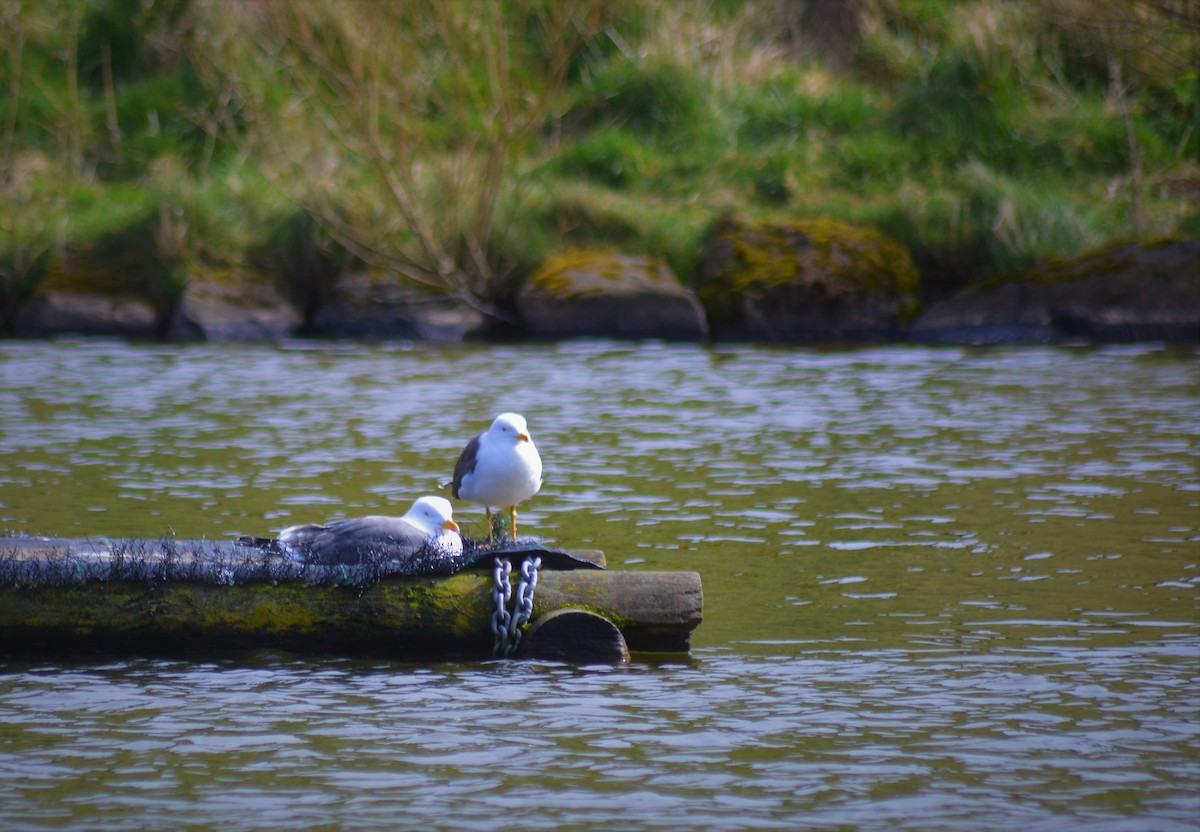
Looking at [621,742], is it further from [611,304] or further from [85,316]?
[85,316]

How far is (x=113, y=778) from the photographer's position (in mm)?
5641

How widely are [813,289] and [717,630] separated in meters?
14.4

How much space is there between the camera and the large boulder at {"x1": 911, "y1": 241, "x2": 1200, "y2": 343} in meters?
20.6

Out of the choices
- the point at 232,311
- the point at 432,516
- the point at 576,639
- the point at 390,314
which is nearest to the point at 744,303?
the point at 390,314

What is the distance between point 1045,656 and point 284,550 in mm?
3126

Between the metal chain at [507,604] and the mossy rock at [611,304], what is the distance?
15.2 meters

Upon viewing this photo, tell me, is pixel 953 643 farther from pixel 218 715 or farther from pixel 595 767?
pixel 218 715

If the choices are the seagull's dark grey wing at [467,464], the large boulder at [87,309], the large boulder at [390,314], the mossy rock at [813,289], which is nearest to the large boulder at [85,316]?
the large boulder at [87,309]

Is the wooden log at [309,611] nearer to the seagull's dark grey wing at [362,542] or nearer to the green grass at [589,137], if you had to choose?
the seagull's dark grey wing at [362,542]

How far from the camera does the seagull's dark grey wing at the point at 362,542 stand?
23.2ft

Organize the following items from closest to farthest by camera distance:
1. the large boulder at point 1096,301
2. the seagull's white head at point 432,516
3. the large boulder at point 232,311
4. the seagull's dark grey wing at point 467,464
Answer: the seagull's white head at point 432,516, the seagull's dark grey wing at point 467,464, the large boulder at point 1096,301, the large boulder at point 232,311

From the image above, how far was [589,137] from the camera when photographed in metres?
27.0

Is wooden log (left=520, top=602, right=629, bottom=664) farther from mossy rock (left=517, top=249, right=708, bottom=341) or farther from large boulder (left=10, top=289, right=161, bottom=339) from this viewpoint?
large boulder (left=10, top=289, right=161, bottom=339)

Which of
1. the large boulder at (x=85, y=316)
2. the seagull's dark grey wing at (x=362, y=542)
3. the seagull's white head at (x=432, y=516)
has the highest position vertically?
the large boulder at (x=85, y=316)
